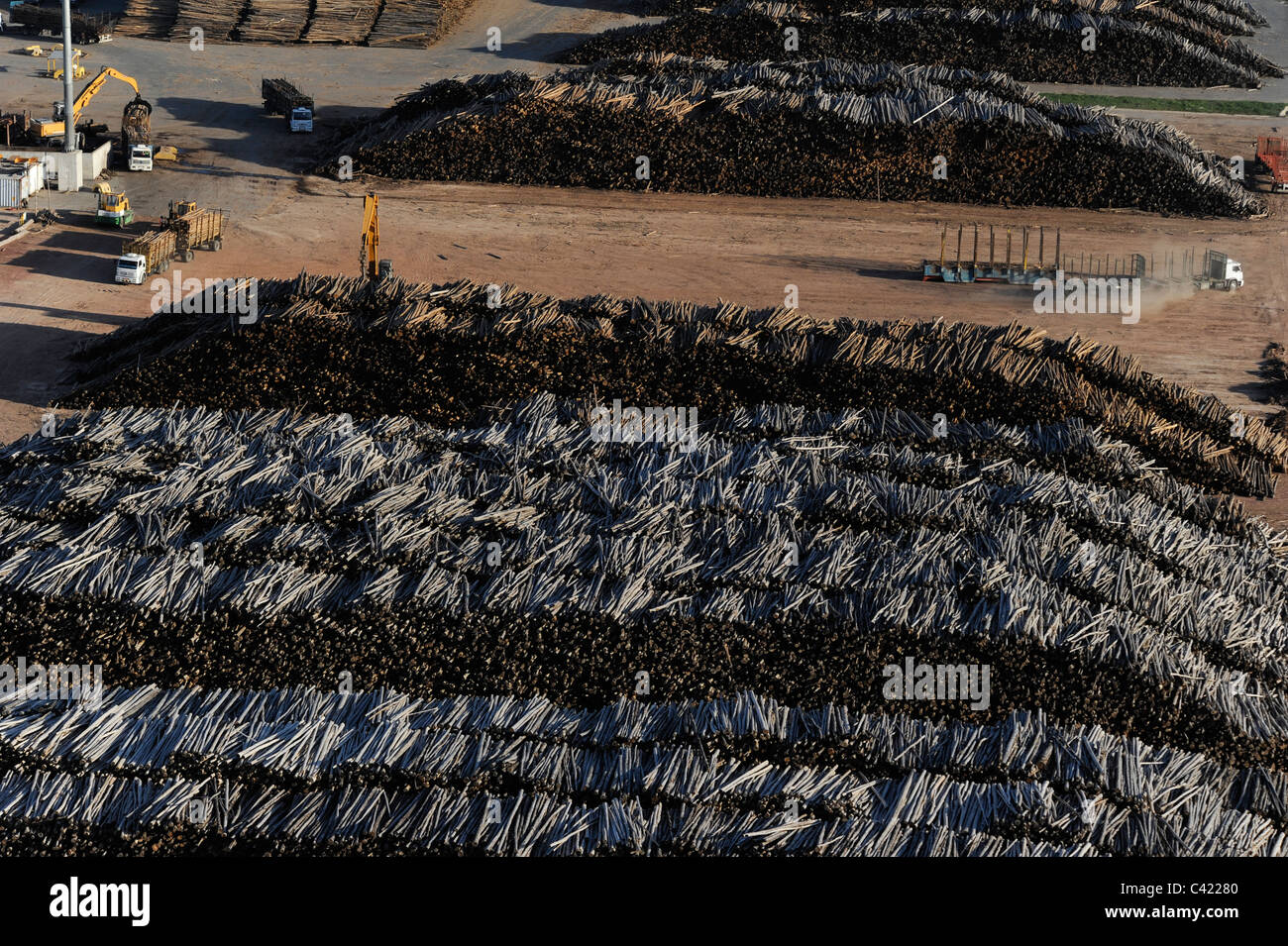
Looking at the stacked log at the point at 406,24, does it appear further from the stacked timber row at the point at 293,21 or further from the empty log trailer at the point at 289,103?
the empty log trailer at the point at 289,103

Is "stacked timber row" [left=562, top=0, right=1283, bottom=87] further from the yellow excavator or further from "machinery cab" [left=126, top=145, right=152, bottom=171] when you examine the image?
the yellow excavator

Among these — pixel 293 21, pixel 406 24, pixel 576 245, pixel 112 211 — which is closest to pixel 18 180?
pixel 112 211

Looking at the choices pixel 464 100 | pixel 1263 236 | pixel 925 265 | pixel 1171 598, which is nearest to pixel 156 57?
pixel 464 100

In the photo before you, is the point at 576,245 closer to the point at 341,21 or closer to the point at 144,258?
the point at 144,258

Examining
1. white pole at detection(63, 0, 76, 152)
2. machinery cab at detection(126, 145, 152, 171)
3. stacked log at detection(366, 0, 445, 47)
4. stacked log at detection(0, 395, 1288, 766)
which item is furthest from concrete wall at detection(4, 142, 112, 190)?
stacked log at detection(0, 395, 1288, 766)

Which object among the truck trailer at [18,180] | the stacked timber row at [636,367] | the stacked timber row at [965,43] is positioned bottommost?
the stacked timber row at [636,367]

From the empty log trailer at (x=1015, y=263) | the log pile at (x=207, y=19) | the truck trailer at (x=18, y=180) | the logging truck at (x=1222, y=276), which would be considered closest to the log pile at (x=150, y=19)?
the log pile at (x=207, y=19)
